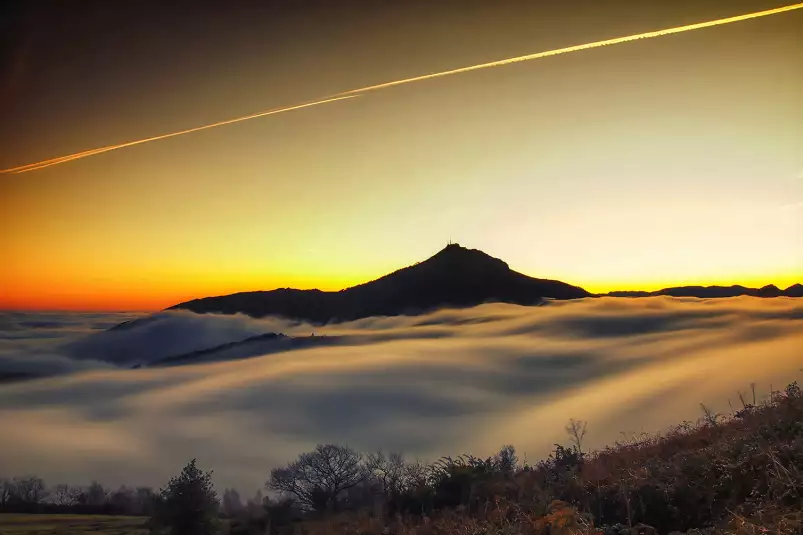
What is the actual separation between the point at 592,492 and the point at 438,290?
129340 millimetres

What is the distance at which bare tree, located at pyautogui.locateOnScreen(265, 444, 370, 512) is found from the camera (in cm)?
1499

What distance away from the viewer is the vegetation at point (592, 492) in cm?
405

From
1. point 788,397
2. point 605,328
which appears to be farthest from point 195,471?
point 605,328

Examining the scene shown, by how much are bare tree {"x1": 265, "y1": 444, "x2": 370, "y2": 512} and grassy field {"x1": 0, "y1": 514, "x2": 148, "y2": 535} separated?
4.91 meters

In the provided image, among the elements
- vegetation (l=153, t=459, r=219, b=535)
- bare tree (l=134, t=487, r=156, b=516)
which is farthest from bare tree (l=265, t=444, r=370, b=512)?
bare tree (l=134, t=487, r=156, b=516)

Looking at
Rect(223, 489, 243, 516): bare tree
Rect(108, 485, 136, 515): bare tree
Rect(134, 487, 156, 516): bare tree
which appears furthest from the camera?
Rect(223, 489, 243, 516): bare tree

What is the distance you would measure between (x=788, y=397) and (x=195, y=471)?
1102 cm

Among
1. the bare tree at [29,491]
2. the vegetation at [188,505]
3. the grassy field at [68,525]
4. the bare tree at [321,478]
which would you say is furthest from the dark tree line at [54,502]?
the bare tree at [321,478]

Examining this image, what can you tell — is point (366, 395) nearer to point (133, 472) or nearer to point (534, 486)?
point (133, 472)

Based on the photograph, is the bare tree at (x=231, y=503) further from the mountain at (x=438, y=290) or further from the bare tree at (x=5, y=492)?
the mountain at (x=438, y=290)

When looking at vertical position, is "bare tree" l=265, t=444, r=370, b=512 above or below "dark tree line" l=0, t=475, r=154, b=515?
below

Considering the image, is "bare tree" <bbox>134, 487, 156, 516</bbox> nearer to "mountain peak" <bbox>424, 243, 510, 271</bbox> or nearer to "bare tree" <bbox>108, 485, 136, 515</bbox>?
"bare tree" <bbox>108, 485, 136, 515</bbox>

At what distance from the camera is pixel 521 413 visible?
65.6m

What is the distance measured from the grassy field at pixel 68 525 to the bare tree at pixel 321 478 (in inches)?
193
